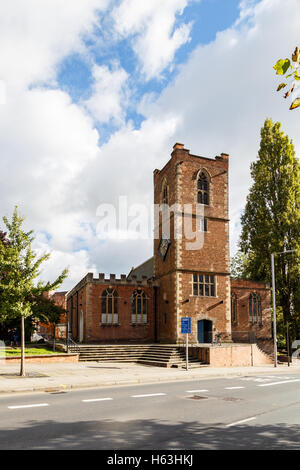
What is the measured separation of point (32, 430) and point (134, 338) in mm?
25373

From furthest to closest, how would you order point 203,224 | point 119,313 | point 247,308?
point 247,308 < point 203,224 < point 119,313

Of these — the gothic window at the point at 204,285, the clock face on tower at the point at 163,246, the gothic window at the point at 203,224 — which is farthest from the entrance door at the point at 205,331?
the gothic window at the point at 203,224

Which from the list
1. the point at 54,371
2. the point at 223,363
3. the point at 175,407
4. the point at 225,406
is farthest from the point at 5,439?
the point at 223,363

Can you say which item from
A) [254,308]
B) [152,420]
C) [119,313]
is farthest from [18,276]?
[254,308]

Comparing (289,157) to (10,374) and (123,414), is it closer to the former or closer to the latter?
(10,374)

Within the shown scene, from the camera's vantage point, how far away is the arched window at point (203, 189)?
33938mm

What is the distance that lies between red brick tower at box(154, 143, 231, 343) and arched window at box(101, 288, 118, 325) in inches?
158

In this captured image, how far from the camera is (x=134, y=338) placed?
3319 cm

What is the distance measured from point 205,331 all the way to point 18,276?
18.1 metres

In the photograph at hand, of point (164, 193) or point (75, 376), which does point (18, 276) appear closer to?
point (75, 376)

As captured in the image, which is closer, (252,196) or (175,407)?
(175,407)

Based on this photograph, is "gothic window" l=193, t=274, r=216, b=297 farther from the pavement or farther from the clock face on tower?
the pavement

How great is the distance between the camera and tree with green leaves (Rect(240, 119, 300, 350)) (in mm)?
35938

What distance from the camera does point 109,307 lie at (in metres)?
32.8
